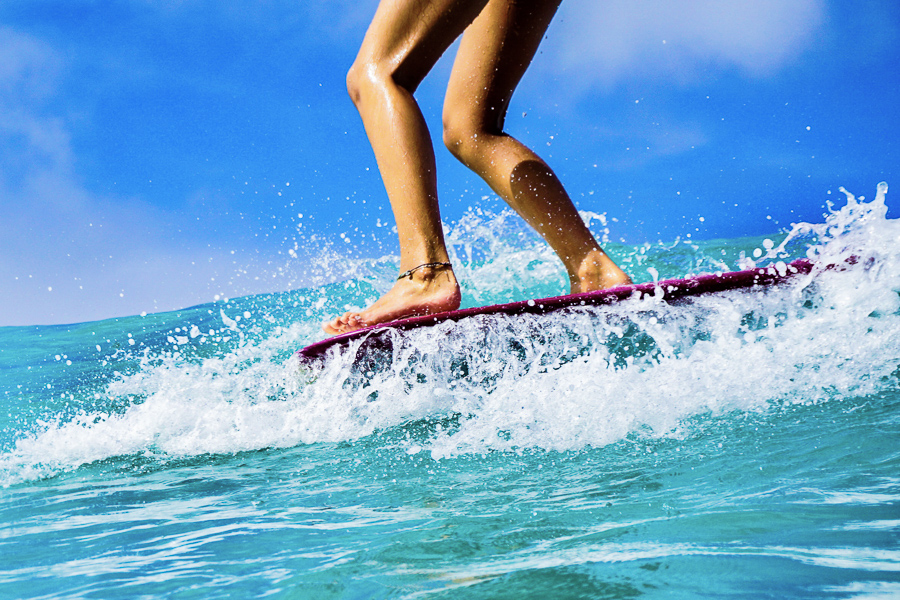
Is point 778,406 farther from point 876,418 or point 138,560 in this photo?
point 138,560

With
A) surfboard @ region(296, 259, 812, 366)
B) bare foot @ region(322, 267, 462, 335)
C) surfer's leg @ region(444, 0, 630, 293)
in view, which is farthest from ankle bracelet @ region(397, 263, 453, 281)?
surfer's leg @ region(444, 0, 630, 293)

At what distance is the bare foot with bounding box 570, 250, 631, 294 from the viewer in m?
1.79

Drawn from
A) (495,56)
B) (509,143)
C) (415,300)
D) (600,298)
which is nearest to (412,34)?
(495,56)

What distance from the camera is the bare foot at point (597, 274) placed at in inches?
70.4

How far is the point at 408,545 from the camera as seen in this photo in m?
0.65

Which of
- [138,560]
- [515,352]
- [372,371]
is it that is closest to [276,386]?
[372,371]

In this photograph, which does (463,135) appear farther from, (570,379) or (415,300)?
(570,379)

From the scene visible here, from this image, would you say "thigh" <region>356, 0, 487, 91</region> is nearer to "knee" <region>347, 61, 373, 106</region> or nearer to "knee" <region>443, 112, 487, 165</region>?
"knee" <region>347, 61, 373, 106</region>

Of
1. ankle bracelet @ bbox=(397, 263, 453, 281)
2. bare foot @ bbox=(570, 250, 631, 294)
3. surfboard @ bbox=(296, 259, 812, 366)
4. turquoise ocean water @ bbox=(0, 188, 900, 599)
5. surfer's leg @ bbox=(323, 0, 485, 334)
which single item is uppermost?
surfer's leg @ bbox=(323, 0, 485, 334)

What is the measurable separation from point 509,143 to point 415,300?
584mm

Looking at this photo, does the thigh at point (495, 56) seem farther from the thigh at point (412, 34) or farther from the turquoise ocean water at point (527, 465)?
the turquoise ocean water at point (527, 465)

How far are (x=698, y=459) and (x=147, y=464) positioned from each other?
945 millimetres

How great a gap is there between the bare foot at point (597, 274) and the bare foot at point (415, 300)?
423 millimetres

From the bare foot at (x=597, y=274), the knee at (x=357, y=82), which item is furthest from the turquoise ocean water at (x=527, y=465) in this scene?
the knee at (x=357, y=82)
